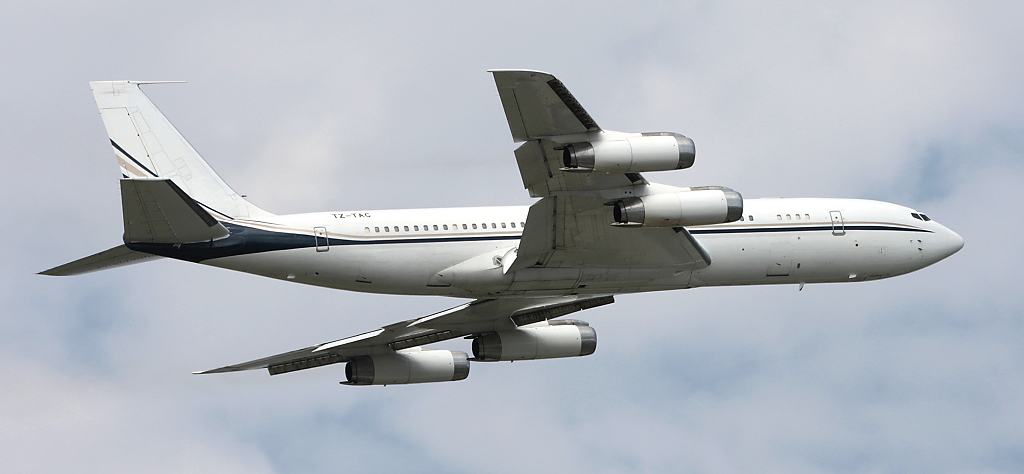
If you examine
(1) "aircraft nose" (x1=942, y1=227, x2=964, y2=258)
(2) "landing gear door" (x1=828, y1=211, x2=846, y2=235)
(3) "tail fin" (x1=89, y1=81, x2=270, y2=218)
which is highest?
(3) "tail fin" (x1=89, y1=81, x2=270, y2=218)

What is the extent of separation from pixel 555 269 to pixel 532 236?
1927mm

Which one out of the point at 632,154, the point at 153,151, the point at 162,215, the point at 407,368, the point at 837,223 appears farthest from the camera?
the point at 407,368

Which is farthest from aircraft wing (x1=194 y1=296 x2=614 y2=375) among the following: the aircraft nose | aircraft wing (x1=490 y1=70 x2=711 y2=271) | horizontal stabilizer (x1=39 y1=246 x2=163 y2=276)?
the aircraft nose

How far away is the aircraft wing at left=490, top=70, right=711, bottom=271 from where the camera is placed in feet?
118

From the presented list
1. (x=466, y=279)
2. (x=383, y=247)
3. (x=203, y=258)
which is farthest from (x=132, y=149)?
(x=466, y=279)

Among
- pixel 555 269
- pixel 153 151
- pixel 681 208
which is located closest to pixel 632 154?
pixel 681 208

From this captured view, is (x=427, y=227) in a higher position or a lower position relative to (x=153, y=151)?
lower

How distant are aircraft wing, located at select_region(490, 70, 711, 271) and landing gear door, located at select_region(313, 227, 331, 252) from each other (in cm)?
572

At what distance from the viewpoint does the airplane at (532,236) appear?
38.1 metres

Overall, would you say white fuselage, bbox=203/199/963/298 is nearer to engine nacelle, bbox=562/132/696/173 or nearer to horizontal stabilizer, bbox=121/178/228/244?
horizontal stabilizer, bbox=121/178/228/244

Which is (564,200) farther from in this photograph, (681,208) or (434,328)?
(434,328)

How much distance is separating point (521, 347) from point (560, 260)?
860 centimetres

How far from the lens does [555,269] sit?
43625 millimetres

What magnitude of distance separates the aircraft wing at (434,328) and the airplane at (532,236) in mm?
77
